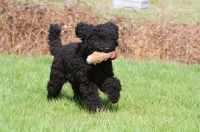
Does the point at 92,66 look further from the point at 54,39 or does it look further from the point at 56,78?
the point at 54,39

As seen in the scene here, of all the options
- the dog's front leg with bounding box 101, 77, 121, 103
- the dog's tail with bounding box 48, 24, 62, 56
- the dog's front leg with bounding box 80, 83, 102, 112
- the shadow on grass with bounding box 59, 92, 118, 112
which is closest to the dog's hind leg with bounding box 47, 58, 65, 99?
the shadow on grass with bounding box 59, 92, 118, 112

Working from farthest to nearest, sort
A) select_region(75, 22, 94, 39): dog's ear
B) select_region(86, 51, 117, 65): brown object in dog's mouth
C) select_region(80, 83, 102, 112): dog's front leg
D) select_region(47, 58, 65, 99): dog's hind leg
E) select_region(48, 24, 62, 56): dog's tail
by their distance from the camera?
1. select_region(48, 24, 62, 56): dog's tail
2. select_region(47, 58, 65, 99): dog's hind leg
3. select_region(80, 83, 102, 112): dog's front leg
4. select_region(75, 22, 94, 39): dog's ear
5. select_region(86, 51, 117, 65): brown object in dog's mouth

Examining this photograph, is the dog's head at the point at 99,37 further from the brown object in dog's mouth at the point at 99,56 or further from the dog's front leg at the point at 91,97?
the dog's front leg at the point at 91,97

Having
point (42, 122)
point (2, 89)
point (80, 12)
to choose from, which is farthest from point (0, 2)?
point (42, 122)

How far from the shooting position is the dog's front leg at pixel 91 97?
5.87 metres

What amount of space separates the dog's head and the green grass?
2.81 feet

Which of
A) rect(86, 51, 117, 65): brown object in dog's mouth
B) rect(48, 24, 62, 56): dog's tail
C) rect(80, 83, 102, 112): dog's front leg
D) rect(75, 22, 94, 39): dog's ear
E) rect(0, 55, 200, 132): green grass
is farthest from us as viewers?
rect(48, 24, 62, 56): dog's tail

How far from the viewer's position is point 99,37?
5652 millimetres

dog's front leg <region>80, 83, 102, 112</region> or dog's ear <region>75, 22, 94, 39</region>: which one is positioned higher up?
dog's ear <region>75, 22, 94, 39</region>

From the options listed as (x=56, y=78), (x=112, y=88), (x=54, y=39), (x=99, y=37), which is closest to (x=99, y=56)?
(x=99, y=37)

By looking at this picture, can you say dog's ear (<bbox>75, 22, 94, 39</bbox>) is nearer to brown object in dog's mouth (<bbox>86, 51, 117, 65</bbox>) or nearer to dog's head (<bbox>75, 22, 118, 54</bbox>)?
dog's head (<bbox>75, 22, 118, 54</bbox>)

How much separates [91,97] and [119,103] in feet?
2.42

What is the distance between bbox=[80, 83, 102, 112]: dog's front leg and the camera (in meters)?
5.87

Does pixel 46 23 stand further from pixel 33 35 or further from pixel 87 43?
pixel 87 43
